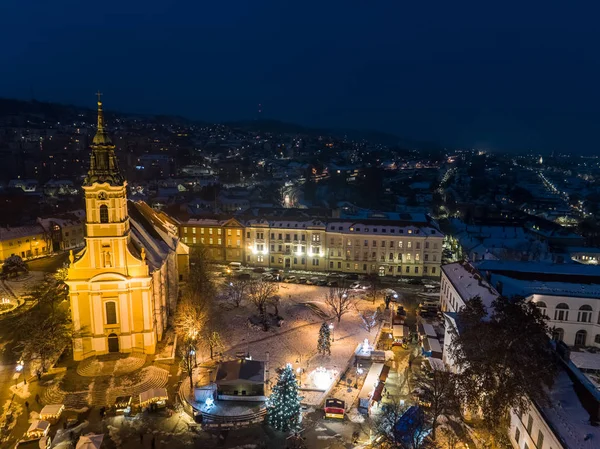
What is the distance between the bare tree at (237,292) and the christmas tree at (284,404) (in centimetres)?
1910

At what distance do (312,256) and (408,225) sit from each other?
1267cm

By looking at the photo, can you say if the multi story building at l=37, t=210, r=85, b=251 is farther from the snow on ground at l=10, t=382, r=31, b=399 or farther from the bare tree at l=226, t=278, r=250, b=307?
the snow on ground at l=10, t=382, r=31, b=399

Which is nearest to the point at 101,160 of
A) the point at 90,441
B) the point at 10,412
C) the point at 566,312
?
the point at 10,412

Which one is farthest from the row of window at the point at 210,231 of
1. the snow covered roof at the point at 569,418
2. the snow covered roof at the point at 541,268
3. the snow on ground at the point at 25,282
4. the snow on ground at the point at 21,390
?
the snow covered roof at the point at 569,418

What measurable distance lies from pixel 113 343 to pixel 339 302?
2018 cm

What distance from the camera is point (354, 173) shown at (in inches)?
5886

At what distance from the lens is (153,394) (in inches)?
1057

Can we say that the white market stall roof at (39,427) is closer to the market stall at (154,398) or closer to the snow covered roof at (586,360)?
the market stall at (154,398)

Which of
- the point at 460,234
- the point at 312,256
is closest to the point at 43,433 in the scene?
the point at 312,256

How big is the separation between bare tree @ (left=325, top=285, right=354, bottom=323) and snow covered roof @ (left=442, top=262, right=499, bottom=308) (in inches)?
380

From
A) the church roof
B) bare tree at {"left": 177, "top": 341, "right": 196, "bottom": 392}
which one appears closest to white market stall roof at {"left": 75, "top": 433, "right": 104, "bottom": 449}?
bare tree at {"left": 177, "top": 341, "right": 196, "bottom": 392}

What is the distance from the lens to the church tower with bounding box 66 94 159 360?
30625 millimetres

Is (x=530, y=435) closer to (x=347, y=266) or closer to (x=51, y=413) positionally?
(x=51, y=413)

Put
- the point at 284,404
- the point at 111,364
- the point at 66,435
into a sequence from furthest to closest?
the point at 111,364, the point at 284,404, the point at 66,435
